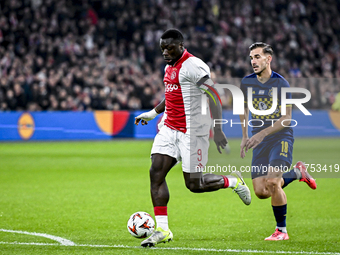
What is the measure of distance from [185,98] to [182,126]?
295 millimetres

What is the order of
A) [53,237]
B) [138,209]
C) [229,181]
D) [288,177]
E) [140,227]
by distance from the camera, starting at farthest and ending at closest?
[138,209], [288,177], [229,181], [53,237], [140,227]

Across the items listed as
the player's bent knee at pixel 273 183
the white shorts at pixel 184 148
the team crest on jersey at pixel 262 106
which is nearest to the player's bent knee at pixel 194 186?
the white shorts at pixel 184 148

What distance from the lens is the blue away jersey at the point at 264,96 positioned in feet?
18.7

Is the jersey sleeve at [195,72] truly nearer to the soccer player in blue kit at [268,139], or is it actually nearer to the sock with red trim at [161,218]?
the soccer player in blue kit at [268,139]

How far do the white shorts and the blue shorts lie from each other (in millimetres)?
650

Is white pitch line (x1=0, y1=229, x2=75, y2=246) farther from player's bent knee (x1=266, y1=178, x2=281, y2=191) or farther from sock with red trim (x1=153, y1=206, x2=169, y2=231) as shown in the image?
player's bent knee (x1=266, y1=178, x2=281, y2=191)

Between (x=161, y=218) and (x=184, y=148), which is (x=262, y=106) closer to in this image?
(x=184, y=148)

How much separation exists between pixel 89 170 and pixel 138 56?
1186cm

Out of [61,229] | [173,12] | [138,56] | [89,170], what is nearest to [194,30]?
[173,12]

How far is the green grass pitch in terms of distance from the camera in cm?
527

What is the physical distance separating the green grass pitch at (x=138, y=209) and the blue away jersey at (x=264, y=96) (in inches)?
34.9

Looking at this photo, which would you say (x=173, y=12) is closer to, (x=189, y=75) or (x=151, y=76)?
(x=151, y=76)

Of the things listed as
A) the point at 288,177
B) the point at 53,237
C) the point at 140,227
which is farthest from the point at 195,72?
the point at 53,237

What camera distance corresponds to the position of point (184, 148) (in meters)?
5.54
